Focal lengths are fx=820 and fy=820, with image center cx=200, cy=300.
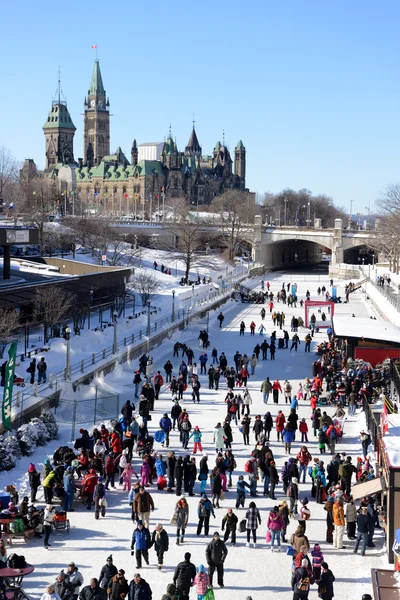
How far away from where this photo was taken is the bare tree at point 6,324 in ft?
85.0

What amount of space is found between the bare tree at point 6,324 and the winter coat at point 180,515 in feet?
45.5

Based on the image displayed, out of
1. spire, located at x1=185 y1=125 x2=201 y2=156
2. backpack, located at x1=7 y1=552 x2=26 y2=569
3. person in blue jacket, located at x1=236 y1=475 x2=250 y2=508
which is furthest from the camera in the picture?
spire, located at x1=185 y1=125 x2=201 y2=156

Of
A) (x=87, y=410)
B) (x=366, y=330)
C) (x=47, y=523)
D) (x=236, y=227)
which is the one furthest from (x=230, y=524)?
(x=236, y=227)

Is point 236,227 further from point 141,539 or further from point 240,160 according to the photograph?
point 240,160

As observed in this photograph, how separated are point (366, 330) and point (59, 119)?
14336 cm

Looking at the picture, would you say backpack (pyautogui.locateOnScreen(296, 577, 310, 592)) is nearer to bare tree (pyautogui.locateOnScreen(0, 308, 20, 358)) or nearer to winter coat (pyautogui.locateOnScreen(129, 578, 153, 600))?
winter coat (pyautogui.locateOnScreen(129, 578, 153, 600))

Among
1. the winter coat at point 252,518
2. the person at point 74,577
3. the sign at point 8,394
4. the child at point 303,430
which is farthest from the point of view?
the child at point 303,430

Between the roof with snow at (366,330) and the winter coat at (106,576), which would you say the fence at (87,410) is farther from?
the winter coat at (106,576)

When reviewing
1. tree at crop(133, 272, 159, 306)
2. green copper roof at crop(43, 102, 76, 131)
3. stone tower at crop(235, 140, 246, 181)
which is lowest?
tree at crop(133, 272, 159, 306)

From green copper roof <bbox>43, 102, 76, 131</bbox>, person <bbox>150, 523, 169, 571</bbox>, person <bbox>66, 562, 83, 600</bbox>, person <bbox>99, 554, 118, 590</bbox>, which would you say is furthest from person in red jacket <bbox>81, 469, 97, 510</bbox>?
green copper roof <bbox>43, 102, 76, 131</bbox>

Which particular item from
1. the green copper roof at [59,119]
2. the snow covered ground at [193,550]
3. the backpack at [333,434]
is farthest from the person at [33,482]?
the green copper roof at [59,119]

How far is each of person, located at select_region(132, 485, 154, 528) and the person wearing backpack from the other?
3.19 m

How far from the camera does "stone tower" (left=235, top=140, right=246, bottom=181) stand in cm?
18288

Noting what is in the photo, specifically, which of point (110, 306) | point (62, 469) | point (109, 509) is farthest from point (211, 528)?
point (110, 306)
